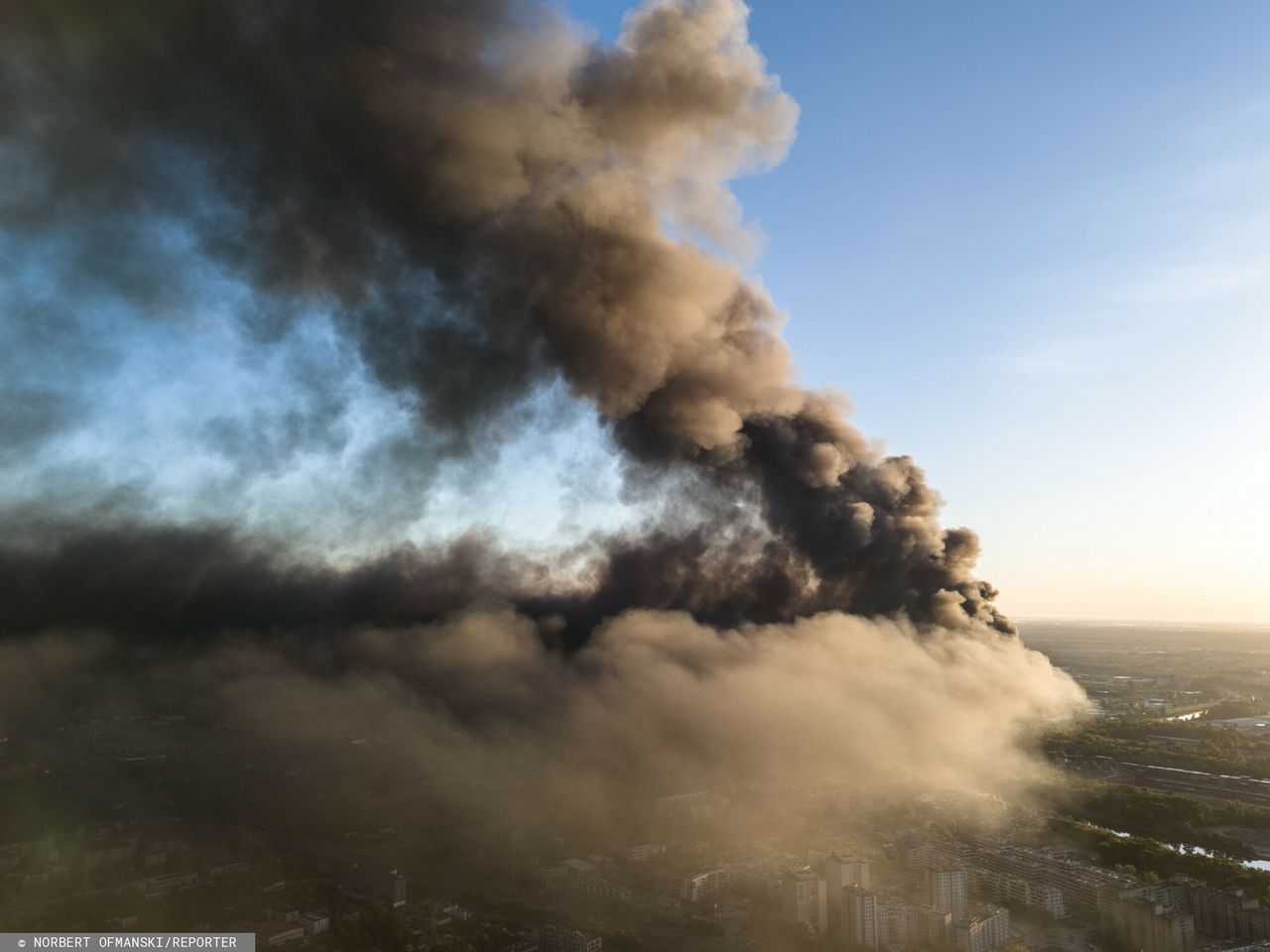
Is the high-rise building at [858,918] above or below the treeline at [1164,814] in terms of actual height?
above

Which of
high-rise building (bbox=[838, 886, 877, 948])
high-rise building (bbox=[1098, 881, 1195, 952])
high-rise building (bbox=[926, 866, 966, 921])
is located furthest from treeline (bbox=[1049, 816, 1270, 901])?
high-rise building (bbox=[838, 886, 877, 948])

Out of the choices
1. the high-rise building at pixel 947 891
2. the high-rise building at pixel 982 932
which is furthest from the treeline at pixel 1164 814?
the high-rise building at pixel 982 932

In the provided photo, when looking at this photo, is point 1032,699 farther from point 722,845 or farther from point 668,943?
point 668,943

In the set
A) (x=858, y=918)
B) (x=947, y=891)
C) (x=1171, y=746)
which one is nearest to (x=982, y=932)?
(x=947, y=891)

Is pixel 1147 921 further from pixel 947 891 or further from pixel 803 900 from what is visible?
pixel 803 900

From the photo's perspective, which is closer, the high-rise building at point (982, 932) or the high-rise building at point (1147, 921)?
the high-rise building at point (982, 932)

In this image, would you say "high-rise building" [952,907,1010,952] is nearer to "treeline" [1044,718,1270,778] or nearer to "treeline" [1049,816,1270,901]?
"treeline" [1049,816,1270,901]

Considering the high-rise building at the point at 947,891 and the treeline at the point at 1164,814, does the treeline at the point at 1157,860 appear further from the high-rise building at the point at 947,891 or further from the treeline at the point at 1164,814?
the high-rise building at the point at 947,891
